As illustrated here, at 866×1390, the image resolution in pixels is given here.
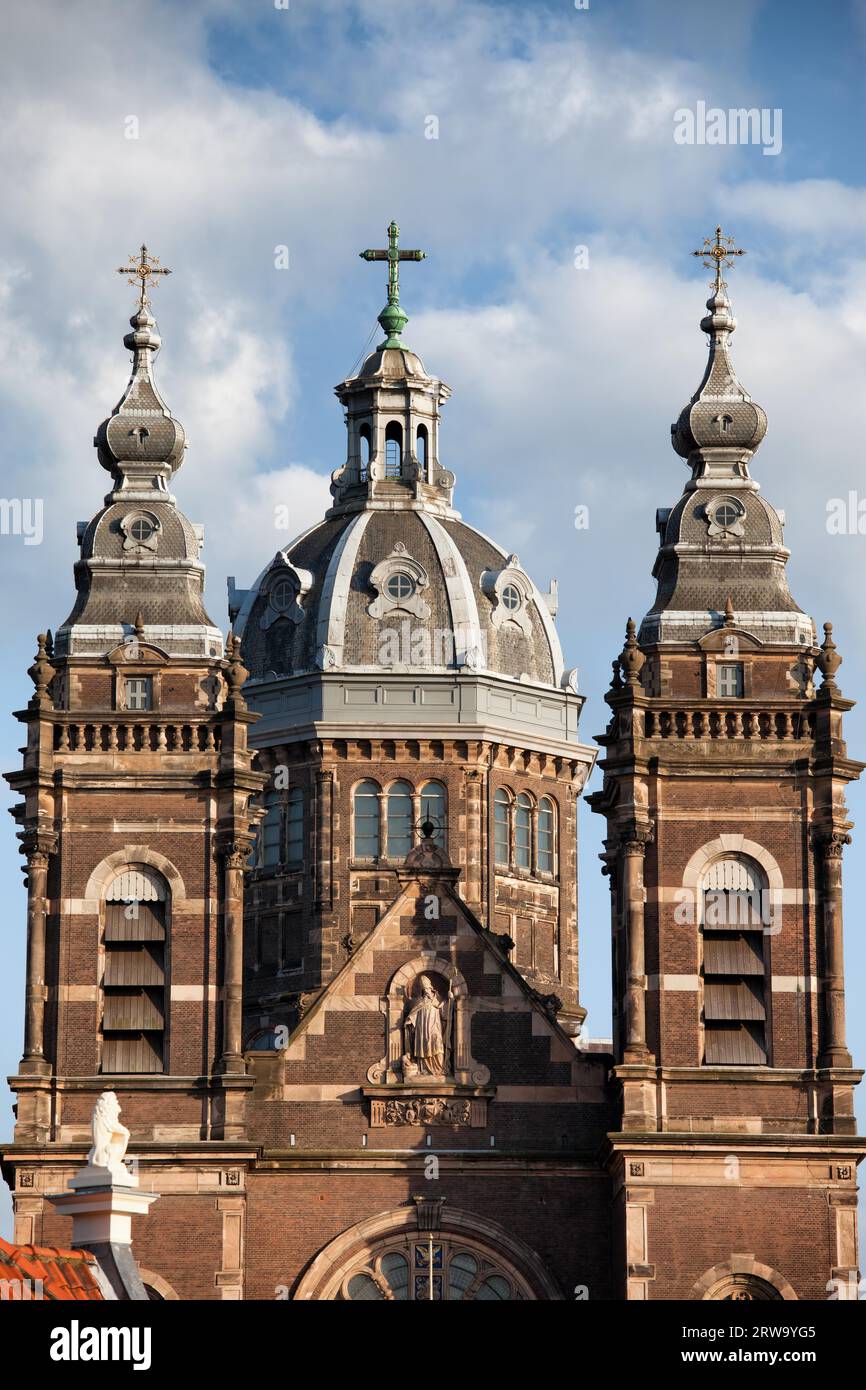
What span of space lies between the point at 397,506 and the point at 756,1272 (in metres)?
24.0

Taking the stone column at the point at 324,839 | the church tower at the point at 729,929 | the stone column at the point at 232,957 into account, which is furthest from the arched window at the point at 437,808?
the stone column at the point at 232,957

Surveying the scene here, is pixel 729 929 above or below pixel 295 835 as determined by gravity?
below

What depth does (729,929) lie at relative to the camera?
63469mm

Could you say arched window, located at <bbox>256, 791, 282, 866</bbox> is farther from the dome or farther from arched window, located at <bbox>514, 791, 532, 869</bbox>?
arched window, located at <bbox>514, 791, 532, 869</bbox>

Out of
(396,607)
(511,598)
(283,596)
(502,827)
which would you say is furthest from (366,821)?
(511,598)

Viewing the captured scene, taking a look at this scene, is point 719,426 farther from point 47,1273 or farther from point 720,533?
point 47,1273

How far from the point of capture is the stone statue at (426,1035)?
210ft

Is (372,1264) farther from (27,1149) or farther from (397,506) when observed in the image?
(397,506)

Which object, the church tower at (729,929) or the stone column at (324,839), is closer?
the church tower at (729,929)

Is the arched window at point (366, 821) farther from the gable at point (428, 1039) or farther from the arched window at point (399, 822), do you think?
the gable at point (428, 1039)

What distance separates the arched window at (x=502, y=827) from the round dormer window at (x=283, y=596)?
20.0ft

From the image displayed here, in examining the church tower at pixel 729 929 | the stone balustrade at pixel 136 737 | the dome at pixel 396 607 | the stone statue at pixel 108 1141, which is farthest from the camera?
the dome at pixel 396 607

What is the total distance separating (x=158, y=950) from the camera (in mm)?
63625

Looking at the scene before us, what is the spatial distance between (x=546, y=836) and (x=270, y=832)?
6002 millimetres
